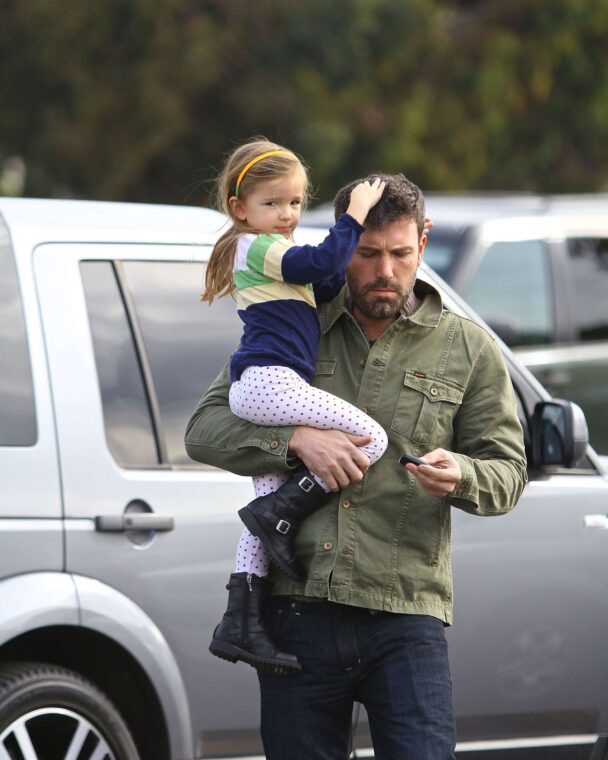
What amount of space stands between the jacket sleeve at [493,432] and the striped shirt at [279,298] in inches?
13.6

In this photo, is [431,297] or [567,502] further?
[567,502]

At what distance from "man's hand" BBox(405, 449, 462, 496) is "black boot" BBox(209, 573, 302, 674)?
A: 0.46 metres

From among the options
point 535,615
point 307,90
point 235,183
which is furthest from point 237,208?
point 307,90

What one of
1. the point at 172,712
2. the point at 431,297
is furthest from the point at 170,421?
the point at 431,297

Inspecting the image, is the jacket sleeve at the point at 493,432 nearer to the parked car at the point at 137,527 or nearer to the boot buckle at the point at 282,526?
the boot buckle at the point at 282,526

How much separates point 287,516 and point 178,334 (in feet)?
3.63

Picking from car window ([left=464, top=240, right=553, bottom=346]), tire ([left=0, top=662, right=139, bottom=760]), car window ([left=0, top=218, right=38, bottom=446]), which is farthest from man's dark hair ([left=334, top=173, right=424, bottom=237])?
car window ([left=464, top=240, right=553, bottom=346])

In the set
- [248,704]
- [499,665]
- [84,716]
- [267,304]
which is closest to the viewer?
[267,304]

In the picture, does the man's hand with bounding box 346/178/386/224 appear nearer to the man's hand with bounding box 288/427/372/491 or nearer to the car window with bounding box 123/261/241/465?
the man's hand with bounding box 288/427/372/491

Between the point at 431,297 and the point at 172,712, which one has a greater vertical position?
the point at 431,297

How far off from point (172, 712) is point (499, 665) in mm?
997

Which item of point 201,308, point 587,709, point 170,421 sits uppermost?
point 201,308

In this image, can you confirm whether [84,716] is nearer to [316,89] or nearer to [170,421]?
[170,421]

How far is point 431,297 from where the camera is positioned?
3484 mm
